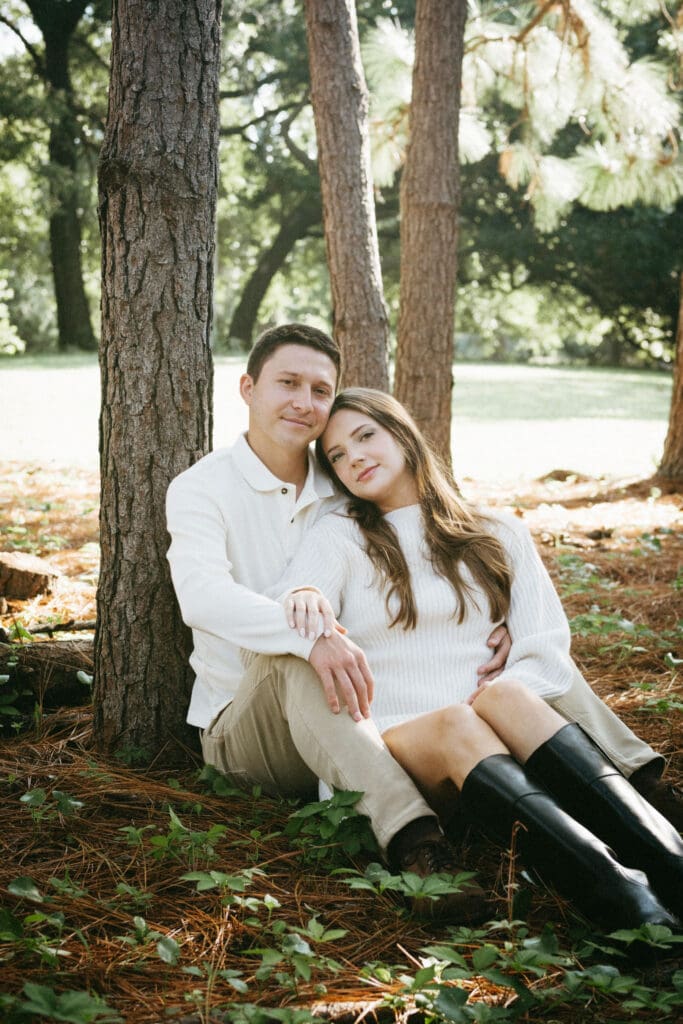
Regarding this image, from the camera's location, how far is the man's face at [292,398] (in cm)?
288

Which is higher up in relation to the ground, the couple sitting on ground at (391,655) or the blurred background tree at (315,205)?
the blurred background tree at (315,205)

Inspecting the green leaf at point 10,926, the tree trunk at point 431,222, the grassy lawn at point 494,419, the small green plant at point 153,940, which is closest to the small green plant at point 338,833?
the small green plant at point 153,940

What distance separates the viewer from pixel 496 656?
2680 mm

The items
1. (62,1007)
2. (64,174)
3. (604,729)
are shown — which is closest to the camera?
(62,1007)

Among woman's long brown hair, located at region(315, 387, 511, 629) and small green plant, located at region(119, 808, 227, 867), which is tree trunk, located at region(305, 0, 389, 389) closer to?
woman's long brown hair, located at region(315, 387, 511, 629)

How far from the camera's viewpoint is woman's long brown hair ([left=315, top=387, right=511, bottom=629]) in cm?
270

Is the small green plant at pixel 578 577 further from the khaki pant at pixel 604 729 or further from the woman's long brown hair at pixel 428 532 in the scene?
the khaki pant at pixel 604 729

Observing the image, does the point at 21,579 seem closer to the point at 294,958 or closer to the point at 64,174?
the point at 294,958

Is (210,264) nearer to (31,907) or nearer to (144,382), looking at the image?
(144,382)

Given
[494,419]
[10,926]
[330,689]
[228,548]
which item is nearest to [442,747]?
[330,689]

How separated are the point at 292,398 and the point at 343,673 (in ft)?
3.17

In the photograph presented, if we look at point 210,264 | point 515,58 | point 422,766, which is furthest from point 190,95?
point 515,58

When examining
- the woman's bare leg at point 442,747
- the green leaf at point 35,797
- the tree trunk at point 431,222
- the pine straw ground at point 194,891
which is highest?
the tree trunk at point 431,222

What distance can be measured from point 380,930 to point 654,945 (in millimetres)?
572
